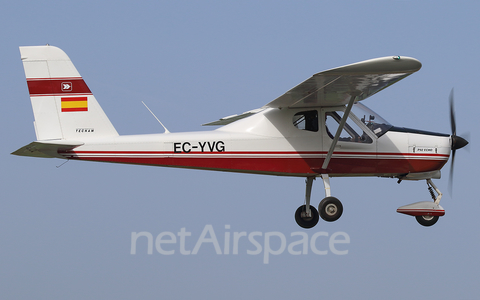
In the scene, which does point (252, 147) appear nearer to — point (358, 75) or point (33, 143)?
point (358, 75)

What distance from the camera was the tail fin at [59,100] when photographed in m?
12.0

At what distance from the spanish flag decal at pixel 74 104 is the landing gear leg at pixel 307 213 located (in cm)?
512

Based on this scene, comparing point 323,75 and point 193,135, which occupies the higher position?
point 323,75

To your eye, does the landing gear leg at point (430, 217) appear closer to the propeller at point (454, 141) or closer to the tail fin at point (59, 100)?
the propeller at point (454, 141)

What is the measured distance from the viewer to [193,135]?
12.2 metres

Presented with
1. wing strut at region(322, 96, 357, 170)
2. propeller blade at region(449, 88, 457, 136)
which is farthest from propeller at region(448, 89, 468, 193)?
wing strut at region(322, 96, 357, 170)

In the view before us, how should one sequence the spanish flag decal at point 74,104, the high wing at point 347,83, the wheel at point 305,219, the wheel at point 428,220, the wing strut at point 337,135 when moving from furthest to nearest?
the wheel at point 305,219 < the wheel at point 428,220 < the spanish flag decal at point 74,104 < the wing strut at point 337,135 < the high wing at point 347,83

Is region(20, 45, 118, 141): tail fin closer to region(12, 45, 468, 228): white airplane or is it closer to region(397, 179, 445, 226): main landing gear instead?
region(12, 45, 468, 228): white airplane

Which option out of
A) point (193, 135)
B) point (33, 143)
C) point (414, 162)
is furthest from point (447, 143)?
point (33, 143)

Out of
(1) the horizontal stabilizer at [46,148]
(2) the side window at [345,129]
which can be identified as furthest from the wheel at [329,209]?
(1) the horizontal stabilizer at [46,148]

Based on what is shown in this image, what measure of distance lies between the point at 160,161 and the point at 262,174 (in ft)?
6.99

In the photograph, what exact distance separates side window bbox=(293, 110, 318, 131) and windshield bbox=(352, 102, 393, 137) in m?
0.86

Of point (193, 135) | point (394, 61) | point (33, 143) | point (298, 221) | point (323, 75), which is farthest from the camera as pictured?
point (298, 221)

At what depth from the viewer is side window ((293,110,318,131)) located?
1241 cm
